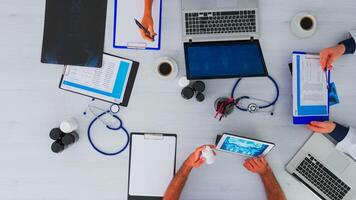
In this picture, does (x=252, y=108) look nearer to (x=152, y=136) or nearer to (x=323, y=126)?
(x=323, y=126)

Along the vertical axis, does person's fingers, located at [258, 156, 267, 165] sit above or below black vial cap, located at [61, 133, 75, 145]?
below

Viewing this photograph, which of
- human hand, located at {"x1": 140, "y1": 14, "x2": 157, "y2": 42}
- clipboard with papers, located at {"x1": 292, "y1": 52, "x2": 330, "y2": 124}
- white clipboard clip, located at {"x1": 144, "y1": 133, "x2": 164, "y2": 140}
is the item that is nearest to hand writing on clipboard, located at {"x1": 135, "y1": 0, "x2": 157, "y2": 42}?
human hand, located at {"x1": 140, "y1": 14, "x2": 157, "y2": 42}

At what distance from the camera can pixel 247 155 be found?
1.78m

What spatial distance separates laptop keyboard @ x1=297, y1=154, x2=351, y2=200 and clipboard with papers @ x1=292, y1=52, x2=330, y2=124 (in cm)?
18

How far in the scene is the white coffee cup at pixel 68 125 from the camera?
173 centimetres

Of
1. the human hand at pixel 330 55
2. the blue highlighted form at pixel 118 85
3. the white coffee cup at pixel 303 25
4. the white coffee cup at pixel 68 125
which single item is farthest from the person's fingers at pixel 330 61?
the white coffee cup at pixel 68 125

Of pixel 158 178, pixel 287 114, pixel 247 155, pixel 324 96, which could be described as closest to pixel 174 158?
pixel 158 178

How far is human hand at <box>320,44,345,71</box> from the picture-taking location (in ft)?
5.66

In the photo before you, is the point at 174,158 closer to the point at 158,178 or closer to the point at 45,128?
the point at 158,178

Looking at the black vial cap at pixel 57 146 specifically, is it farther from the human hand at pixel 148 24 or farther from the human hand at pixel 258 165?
the human hand at pixel 258 165

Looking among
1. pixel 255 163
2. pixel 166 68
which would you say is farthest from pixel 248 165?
pixel 166 68

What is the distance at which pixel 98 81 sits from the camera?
1.78 meters

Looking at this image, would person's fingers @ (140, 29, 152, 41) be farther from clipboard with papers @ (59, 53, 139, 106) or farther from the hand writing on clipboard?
clipboard with papers @ (59, 53, 139, 106)

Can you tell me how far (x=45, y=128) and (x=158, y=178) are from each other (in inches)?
20.4
